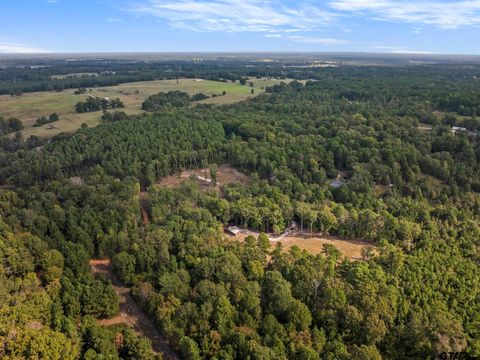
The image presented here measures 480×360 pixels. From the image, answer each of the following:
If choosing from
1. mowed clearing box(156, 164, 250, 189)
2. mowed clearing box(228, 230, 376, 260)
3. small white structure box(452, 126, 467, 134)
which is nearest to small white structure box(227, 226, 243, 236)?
mowed clearing box(228, 230, 376, 260)

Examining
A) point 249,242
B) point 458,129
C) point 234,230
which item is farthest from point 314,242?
point 458,129

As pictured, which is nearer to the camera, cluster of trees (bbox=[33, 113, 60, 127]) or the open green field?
the open green field

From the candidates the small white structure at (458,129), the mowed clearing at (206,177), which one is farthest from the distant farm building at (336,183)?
the small white structure at (458,129)

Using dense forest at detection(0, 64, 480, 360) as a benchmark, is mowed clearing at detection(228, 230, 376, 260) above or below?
below

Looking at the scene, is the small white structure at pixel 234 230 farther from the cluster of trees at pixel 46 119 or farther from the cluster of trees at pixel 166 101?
the cluster of trees at pixel 46 119

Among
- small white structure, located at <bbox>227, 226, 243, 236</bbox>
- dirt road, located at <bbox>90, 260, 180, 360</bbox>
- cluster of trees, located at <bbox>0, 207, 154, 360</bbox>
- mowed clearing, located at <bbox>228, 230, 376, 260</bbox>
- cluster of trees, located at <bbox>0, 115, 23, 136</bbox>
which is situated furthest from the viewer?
cluster of trees, located at <bbox>0, 115, 23, 136</bbox>

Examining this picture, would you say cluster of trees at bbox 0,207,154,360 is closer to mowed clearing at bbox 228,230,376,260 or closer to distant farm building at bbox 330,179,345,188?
mowed clearing at bbox 228,230,376,260

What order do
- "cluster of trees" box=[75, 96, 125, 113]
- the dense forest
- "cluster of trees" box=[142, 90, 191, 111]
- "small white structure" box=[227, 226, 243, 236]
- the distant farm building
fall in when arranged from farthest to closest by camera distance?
"cluster of trees" box=[142, 90, 191, 111], "cluster of trees" box=[75, 96, 125, 113], the distant farm building, "small white structure" box=[227, 226, 243, 236], the dense forest

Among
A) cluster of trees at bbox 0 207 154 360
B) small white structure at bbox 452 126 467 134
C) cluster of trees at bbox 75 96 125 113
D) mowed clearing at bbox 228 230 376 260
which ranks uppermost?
cluster of trees at bbox 75 96 125 113
